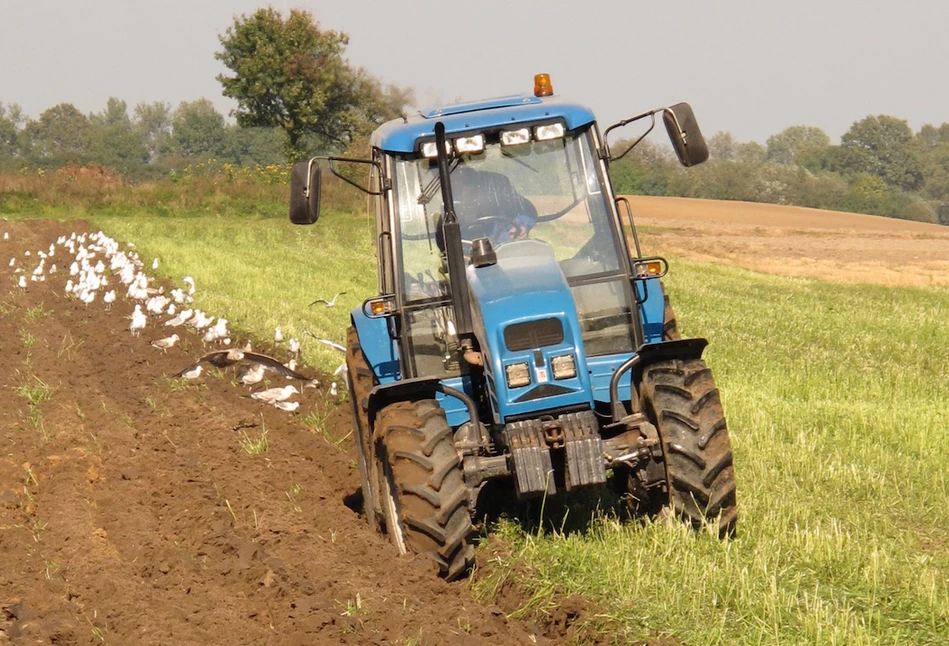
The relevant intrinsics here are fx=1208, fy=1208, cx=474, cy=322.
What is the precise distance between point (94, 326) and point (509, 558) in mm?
8662

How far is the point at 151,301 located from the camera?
44.5 ft

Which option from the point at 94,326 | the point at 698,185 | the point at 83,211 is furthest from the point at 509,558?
the point at 698,185

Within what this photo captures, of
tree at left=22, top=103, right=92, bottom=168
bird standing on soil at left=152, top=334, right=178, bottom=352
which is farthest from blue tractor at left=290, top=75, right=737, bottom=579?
tree at left=22, top=103, right=92, bottom=168

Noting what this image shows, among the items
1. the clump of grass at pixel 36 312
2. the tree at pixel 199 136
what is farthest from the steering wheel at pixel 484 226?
the tree at pixel 199 136

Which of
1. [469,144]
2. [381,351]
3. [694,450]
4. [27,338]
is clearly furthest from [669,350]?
[27,338]

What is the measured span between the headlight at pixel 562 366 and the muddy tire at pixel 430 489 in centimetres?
56

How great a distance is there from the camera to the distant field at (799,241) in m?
27.0

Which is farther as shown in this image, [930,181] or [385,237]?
[930,181]

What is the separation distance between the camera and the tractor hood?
5586 mm

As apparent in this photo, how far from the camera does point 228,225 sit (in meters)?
31.3

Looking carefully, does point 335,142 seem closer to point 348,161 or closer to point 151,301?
point 151,301

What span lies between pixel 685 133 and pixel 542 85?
118 cm

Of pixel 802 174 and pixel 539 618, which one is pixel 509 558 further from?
pixel 802 174

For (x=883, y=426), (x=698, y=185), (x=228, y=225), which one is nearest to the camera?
(x=883, y=426)
